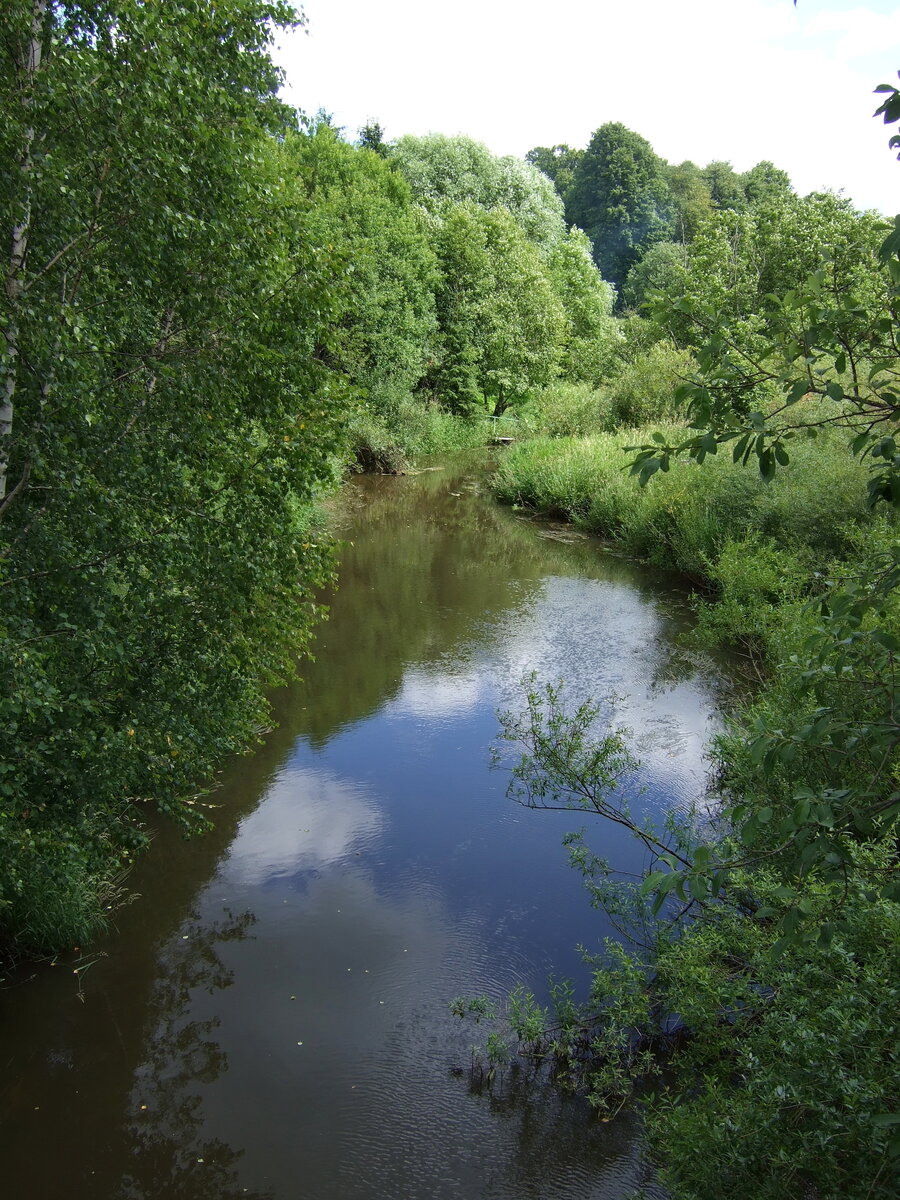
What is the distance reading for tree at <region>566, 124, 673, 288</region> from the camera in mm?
63969

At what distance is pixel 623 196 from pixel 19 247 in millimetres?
65828

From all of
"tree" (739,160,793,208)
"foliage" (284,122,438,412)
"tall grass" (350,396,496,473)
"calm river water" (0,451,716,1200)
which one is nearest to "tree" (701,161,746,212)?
"tree" (739,160,793,208)

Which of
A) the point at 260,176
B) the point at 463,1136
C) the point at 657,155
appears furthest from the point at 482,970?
the point at 657,155

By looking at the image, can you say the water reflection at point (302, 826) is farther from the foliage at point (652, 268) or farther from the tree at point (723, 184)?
the tree at point (723, 184)

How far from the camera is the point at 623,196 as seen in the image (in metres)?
64.5

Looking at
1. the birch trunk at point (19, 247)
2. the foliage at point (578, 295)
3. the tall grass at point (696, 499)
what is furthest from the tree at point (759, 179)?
the birch trunk at point (19, 247)

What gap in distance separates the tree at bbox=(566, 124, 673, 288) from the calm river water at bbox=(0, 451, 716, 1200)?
191 feet

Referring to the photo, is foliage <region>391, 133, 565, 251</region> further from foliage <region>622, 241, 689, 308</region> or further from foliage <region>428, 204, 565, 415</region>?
foliage <region>622, 241, 689, 308</region>

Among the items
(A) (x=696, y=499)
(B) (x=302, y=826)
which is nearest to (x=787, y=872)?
(B) (x=302, y=826)

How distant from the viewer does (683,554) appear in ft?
57.4

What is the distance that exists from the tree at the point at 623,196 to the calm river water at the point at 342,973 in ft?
191

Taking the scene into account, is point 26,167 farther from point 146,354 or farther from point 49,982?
point 49,982

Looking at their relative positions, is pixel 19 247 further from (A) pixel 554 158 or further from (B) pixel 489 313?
(A) pixel 554 158

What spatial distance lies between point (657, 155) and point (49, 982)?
71019 millimetres
